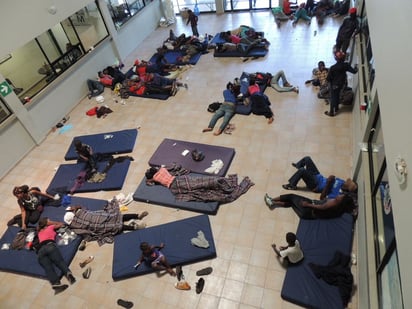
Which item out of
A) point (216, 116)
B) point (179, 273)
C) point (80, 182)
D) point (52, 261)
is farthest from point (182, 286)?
point (216, 116)

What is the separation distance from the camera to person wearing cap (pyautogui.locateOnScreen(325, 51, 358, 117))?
7.76m

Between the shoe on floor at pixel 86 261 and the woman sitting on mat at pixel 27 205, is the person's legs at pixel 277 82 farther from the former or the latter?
the woman sitting on mat at pixel 27 205

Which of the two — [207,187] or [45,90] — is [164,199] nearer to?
[207,187]

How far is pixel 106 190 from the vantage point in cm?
762

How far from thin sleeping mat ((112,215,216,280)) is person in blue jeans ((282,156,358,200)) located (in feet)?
7.06

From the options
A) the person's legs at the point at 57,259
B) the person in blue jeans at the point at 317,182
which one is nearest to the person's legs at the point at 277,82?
the person in blue jeans at the point at 317,182

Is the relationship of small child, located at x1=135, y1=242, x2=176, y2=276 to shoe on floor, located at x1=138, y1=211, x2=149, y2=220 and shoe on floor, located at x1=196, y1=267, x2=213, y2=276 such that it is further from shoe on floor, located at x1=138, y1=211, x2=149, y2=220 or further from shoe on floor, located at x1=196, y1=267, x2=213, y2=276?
shoe on floor, located at x1=138, y1=211, x2=149, y2=220

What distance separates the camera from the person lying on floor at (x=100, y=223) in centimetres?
653

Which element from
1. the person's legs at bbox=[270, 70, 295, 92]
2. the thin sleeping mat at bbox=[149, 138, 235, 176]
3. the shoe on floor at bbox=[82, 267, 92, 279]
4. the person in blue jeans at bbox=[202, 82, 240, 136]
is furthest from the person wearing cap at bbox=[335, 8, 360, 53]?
the shoe on floor at bbox=[82, 267, 92, 279]

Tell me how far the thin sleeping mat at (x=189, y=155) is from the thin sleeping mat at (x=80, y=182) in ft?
2.77

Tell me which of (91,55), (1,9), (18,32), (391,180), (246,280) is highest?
(1,9)

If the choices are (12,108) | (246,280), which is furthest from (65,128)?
(246,280)

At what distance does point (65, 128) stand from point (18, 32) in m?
3.05

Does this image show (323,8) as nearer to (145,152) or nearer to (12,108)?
(145,152)
